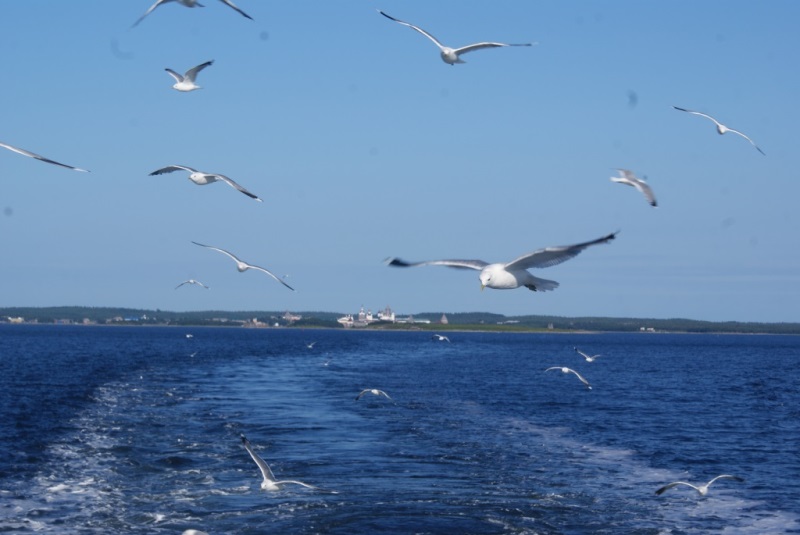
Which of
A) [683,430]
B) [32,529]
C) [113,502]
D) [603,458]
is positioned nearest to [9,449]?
[113,502]

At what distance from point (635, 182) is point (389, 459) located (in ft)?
→ 38.8

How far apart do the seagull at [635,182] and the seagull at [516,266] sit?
3.66m

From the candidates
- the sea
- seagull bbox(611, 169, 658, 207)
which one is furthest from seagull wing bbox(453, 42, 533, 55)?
the sea

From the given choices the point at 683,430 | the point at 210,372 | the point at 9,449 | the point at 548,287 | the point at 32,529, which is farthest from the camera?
the point at 210,372

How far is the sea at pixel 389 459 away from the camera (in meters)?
20.5

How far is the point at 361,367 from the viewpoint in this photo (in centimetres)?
8231

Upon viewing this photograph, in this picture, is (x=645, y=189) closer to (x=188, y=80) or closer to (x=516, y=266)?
(x=516, y=266)

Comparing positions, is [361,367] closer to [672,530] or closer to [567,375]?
[567,375]

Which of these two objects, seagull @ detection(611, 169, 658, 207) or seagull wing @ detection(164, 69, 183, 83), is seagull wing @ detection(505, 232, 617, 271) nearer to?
seagull @ detection(611, 169, 658, 207)

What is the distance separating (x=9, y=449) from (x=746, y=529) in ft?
65.2

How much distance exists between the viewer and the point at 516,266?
1577 cm

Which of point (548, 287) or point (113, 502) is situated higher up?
point (548, 287)

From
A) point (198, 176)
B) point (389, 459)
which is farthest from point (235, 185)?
point (389, 459)

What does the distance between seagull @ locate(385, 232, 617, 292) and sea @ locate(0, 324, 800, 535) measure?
5753 millimetres
